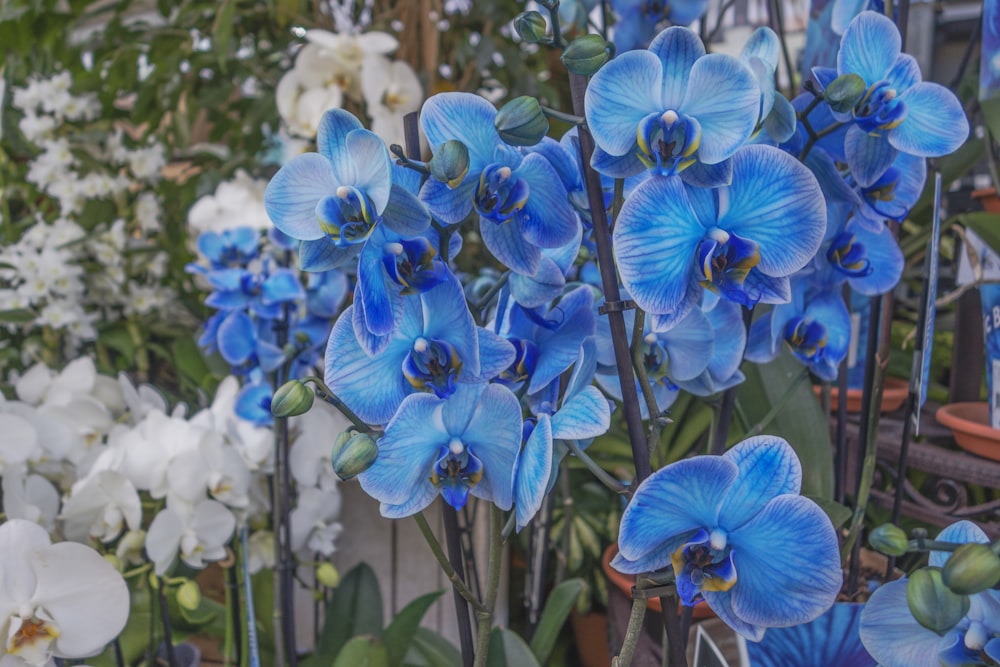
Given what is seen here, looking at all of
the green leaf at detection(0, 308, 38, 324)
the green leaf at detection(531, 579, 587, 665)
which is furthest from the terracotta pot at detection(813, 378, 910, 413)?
the green leaf at detection(0, 308, 38, 324)

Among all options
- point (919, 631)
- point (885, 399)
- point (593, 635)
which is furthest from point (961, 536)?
point (593, 635)

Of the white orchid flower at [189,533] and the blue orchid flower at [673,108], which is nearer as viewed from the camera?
the blue orchid flower at [673,108]

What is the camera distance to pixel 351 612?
28.4 inches

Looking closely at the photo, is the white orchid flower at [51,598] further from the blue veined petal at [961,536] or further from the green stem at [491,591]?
the blue veined petal at [961,536]

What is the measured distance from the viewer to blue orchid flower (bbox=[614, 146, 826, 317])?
0.28 meters

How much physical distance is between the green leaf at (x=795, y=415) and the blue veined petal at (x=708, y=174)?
0.97ft

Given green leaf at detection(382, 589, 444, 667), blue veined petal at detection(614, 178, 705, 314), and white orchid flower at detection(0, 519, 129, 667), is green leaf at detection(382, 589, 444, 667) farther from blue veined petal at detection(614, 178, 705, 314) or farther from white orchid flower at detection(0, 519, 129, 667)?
blue veined petal at detection(614, 178, 705, 314)

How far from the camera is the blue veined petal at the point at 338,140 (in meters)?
0.29

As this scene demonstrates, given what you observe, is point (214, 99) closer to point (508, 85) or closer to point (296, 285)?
point (508, 85)

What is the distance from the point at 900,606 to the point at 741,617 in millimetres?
69

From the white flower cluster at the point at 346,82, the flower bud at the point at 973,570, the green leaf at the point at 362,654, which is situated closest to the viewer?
the flower bud at the point at 973,570

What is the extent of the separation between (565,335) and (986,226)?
1.50 ft

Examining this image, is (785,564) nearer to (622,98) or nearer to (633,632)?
(633,632)

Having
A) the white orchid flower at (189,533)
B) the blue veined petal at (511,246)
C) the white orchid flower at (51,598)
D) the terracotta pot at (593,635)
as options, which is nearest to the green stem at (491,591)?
the blue veined petal at (511,246)
